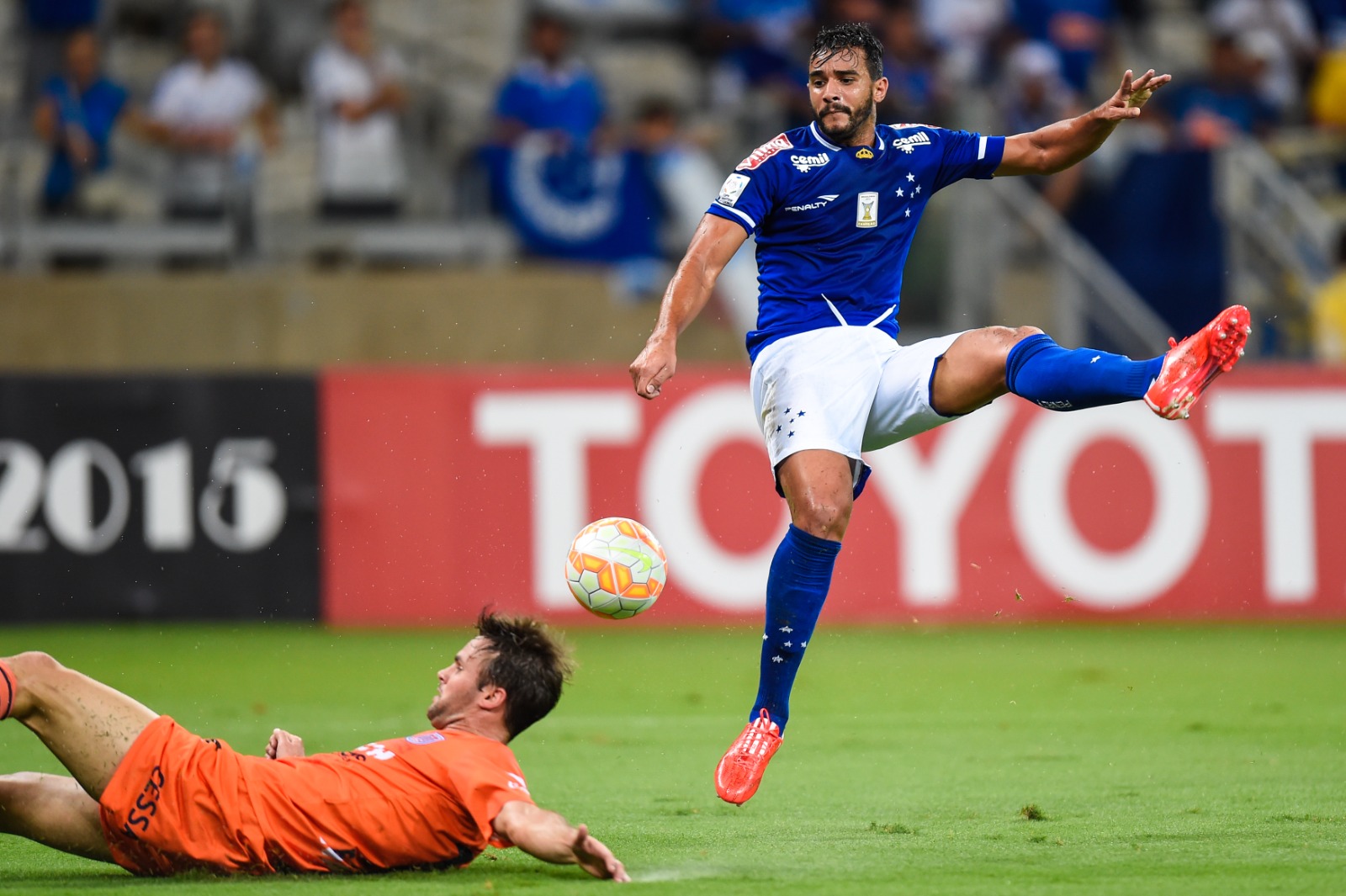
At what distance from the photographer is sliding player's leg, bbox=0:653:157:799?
4.56m

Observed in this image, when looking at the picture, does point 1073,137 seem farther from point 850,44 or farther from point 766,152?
point 766,152

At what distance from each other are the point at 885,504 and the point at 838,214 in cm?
596

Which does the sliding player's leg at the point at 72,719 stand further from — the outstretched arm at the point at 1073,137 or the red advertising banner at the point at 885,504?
the red advertising banner at the point at 885,504

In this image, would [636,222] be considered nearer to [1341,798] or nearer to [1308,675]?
→ [1308,675]

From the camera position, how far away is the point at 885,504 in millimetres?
12258

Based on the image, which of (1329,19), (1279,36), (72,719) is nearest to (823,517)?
(72,719)

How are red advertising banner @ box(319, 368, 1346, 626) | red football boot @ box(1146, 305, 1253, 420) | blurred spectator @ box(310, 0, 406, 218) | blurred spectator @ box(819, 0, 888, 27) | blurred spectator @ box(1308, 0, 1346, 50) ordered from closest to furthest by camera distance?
1. red football boot @ box(1146, 305, 1253, 420)
2. red advertising banner @ box(319, 368, 1346, 626)
3. blurred spectator @ box(310, 0, 406, 218)
4. blurred spectator @ box(819, 0, 888, 27)
5. blurred spectator @ box(1308, 0, 1346, 50)

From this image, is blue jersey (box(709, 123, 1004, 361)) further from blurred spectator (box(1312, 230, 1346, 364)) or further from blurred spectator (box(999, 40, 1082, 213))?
blurred spectator (box(1312, 230, 1346, 364))

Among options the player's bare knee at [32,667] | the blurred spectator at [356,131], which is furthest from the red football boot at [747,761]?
the blurred spectator at [356,131]

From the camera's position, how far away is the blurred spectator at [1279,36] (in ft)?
51.3

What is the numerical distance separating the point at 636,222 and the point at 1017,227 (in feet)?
9.42

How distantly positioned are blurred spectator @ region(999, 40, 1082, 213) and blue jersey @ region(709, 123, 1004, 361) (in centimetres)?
642

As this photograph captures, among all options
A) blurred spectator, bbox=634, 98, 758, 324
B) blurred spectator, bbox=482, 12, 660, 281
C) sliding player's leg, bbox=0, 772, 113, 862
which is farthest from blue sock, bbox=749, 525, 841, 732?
blurred spectator, bbox=482, 12, 660, 281

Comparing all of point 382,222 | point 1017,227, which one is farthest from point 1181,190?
point 382,222
